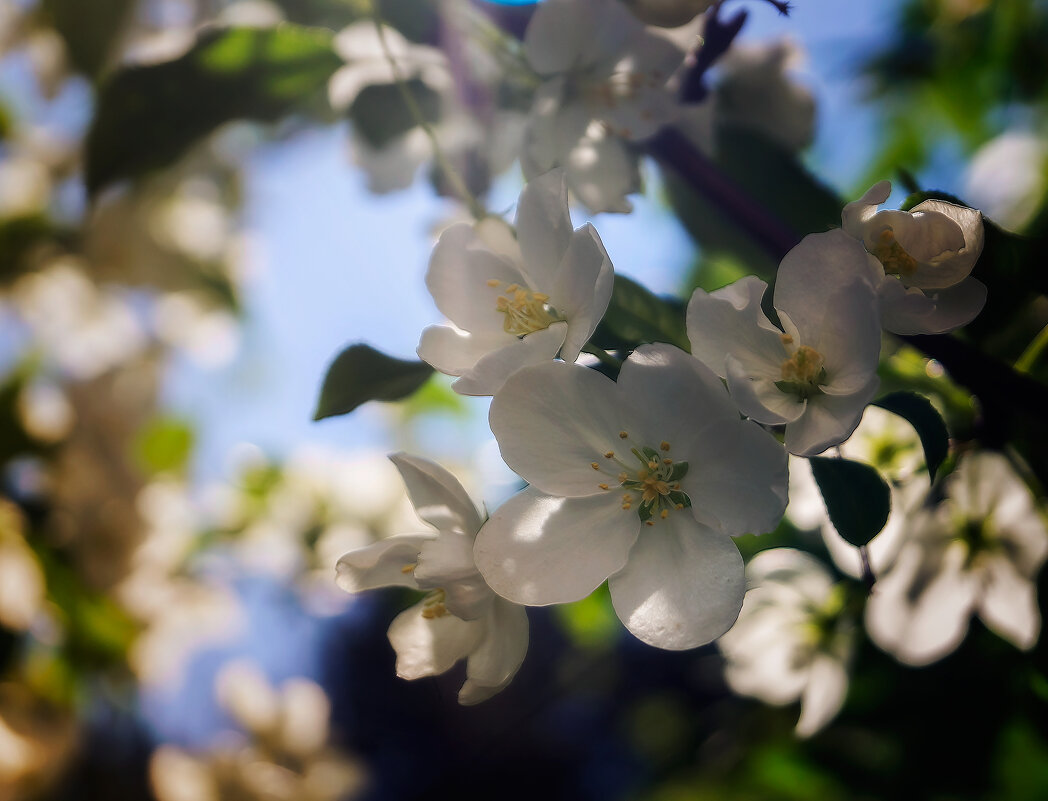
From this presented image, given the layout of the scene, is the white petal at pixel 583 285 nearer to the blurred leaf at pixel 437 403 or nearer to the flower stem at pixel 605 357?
the flower stem at pixel 605 357

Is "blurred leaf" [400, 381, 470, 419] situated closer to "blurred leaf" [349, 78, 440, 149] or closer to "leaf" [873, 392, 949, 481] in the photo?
"blurred leaf" [349, 78, 440, 149]

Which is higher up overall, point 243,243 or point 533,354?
point 533,354

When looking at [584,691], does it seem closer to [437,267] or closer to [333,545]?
[333,545]

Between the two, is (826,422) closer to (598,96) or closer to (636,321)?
(636,321)

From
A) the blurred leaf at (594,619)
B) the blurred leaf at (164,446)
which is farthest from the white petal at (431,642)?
the blurred leaf at (164,446)

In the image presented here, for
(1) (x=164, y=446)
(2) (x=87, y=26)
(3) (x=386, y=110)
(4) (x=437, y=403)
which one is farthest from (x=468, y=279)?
(1) (x=164, y=446)

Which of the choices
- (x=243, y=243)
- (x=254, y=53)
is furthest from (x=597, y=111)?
(x=243, y=243)
